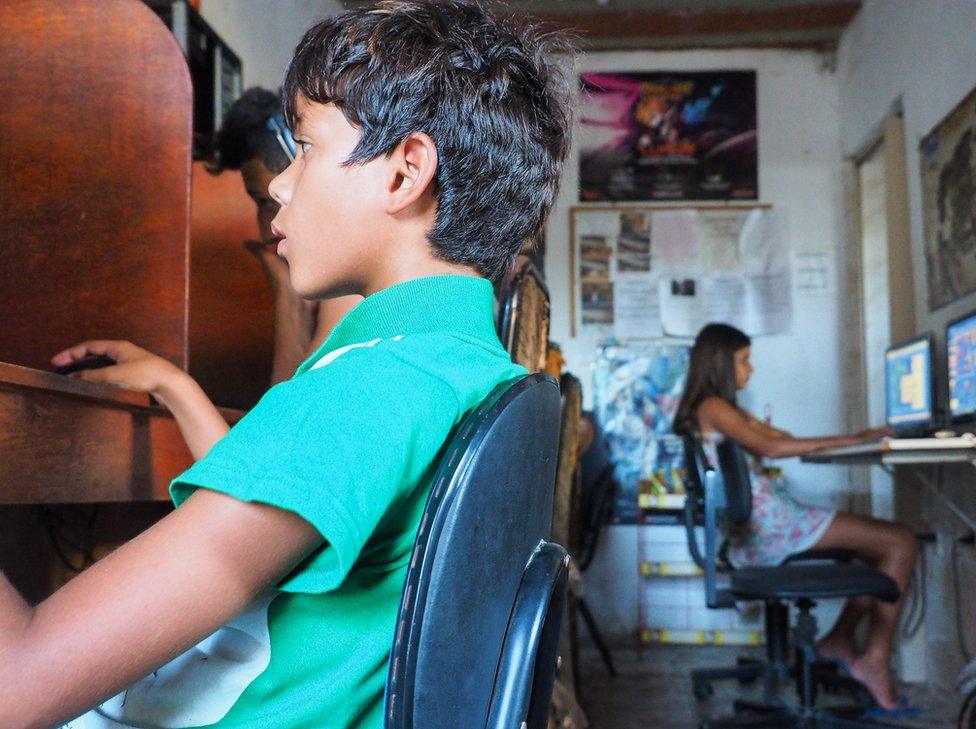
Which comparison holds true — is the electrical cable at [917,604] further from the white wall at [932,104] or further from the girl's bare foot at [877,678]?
the girl's bare foot at [877,678]

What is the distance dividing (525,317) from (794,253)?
389 cm

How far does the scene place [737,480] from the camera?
125 inches

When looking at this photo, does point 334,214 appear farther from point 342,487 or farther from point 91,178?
point 91,178

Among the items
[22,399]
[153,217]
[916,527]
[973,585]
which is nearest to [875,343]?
[916,527]

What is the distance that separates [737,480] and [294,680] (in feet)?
8.95

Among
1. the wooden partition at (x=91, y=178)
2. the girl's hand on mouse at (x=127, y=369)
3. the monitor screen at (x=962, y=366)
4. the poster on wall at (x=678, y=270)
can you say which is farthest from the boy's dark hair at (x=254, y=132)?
the poster on wall at (x=678, y=270)

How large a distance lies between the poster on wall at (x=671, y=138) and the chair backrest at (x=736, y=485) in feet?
7.16

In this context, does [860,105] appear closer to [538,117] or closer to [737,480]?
[737,480]

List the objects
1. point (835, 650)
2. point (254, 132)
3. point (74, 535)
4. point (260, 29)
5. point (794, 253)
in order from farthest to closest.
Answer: point (794, 253)
point (835, 650)
point (260, 29)
point (254, 132)
point (74, 535)

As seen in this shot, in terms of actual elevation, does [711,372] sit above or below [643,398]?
above

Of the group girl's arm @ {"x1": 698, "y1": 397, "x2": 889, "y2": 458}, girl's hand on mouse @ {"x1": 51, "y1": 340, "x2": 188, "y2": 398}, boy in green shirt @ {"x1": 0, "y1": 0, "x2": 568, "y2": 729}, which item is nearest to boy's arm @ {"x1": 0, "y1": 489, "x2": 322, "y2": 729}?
boy in green shirt @ {"x1": 0, "y1": 0, "x2": 568, "y2": 729}

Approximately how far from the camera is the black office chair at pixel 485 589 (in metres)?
0.51

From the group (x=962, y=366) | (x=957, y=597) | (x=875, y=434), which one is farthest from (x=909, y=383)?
(x=957, y=597)

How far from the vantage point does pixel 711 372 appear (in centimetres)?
383
